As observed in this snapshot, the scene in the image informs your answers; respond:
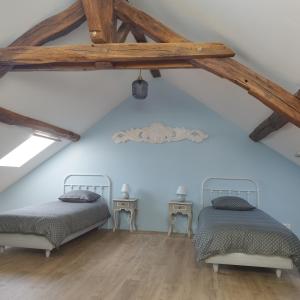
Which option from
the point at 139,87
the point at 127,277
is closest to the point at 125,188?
the point at 139,87

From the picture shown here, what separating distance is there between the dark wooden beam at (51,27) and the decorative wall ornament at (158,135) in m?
2.94

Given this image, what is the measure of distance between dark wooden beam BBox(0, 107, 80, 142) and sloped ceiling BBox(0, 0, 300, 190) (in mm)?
78

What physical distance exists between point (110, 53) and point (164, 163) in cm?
312

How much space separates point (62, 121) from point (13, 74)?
175 cm

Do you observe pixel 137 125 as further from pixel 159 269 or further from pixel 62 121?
pixel 159 269

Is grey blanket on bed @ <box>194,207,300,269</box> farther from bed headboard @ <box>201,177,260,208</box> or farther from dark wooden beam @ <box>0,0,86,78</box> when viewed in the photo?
dark wooden beam @ <box>0,0,86,78</box>

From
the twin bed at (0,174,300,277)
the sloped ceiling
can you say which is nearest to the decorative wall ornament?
the sloped ceiling

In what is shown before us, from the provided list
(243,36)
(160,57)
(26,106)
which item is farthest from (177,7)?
(26,106)

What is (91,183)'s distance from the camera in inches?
234

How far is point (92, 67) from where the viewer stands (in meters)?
3.19

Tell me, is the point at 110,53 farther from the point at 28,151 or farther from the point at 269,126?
the point at 28,151

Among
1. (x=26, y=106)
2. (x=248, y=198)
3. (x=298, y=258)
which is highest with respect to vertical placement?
(x=26, y=106)

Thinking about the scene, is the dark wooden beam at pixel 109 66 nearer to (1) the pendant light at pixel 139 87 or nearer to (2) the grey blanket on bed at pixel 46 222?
(1) the pendant light at pixel 139 87

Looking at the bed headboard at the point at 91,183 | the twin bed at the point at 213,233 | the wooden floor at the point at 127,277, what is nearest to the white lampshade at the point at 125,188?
the bed headboard at the point at 91,183
